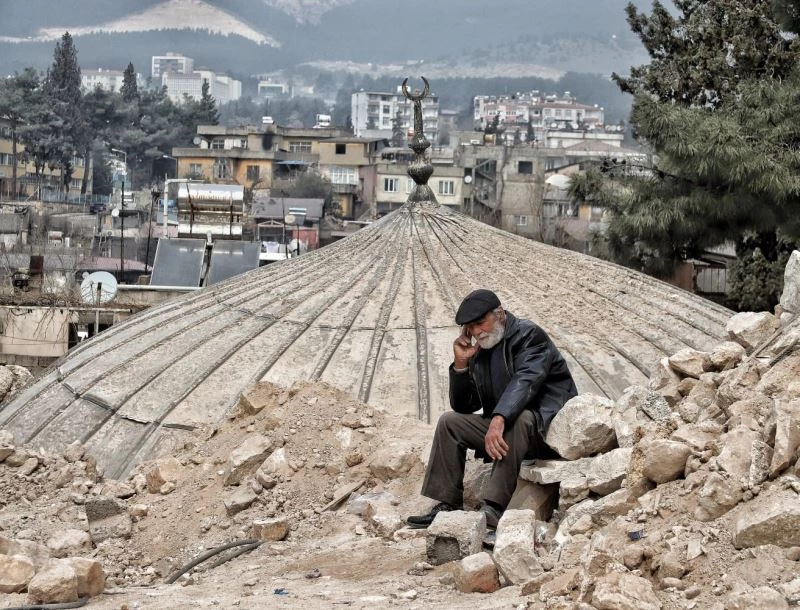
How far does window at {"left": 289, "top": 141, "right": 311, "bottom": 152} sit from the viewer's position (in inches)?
4117

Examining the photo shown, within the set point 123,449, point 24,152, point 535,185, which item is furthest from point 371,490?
point 24,152

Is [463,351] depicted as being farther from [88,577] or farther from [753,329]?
[88,577]

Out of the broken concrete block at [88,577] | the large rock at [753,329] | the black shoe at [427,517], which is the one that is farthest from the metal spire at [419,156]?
the broken concrete block at [88,577]

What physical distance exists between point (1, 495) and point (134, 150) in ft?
371

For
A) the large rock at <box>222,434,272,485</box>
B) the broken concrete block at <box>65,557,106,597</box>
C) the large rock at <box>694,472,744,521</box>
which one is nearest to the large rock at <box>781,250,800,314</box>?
the large rock at <box>694,472,744,521</box>

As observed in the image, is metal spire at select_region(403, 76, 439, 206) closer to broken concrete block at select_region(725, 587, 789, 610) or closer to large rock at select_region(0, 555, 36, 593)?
large rock at select_region(0, 555, 36, 593)

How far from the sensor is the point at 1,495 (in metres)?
16.0

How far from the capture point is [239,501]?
13109mm

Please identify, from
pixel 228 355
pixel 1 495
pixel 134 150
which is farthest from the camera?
pixel 134 150

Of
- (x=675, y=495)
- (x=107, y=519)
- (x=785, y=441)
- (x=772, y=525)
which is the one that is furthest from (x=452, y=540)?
(x=107, y=519)

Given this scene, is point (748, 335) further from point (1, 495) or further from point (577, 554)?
point (1, 495)

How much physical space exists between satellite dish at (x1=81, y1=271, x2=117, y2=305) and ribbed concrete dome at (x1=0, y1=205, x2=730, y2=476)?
11.9 metres

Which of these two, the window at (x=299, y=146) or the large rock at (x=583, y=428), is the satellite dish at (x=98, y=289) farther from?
the window at (x=299, y=146)

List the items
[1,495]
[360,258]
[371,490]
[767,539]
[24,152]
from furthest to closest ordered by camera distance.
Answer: [24,152] < [360,258] < [1,495] < [371,490] < [767,539]
